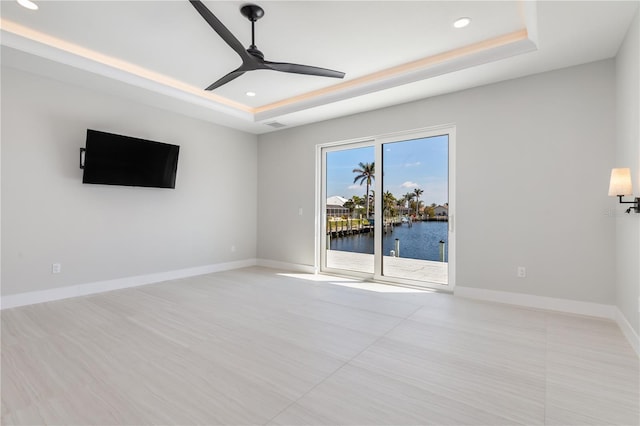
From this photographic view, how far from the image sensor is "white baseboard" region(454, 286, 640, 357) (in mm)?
2939

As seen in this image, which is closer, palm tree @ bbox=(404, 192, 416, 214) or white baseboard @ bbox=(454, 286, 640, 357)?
white baseboard @ bbox=(454, 286, 640, 357)

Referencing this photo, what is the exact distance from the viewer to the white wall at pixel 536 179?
3.28 metres

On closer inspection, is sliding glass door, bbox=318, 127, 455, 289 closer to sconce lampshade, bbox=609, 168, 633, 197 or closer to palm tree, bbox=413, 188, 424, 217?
palm tree, bbox=413, 188, 424, 217

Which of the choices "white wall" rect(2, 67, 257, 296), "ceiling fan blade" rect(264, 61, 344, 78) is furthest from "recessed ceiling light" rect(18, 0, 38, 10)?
"ceiling fan blade" rect(264, 61, 344, 78)

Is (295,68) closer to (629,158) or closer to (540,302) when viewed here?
(629,158)

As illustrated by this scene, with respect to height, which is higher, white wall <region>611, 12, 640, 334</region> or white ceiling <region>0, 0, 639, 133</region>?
white ceiling <region>0, 0, 639, 133</region>

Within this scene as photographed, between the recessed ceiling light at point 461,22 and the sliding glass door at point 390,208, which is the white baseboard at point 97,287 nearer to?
the sliding glass door at point 390,208

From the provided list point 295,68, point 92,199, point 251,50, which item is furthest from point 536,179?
point 92,199

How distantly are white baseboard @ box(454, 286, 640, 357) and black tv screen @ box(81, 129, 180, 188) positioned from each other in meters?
4.74

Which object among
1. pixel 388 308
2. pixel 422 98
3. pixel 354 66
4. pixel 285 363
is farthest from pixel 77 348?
pixel 422 98

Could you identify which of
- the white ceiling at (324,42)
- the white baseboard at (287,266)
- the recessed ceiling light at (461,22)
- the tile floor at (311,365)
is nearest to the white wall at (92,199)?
the white ceiling at (324,42)

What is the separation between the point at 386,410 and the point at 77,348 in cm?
252

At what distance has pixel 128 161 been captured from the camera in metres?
4.36

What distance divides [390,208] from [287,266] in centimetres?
241
